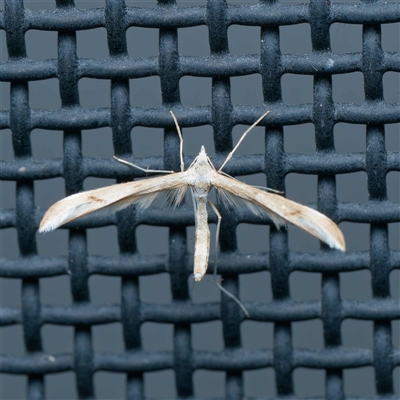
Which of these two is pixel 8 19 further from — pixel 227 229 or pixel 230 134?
pixel 227 229

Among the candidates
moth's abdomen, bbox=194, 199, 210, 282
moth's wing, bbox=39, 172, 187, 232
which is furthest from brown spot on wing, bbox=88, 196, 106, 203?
moth's abdomen, bbox=194, 199, 210, 282

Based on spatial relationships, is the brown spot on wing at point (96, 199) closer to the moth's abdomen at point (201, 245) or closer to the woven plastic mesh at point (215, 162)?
the woven plastic mesh at point (215, 162)

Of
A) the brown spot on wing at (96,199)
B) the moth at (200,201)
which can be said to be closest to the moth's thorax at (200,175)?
the moth at (200,201)

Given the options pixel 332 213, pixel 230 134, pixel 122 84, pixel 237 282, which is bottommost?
pixel 237 282

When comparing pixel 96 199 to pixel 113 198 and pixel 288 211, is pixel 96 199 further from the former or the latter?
pixel 288 211

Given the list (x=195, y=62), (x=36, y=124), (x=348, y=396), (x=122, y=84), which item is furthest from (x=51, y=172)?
(x=348, y=396)

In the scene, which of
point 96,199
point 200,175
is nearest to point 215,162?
point 200,175
